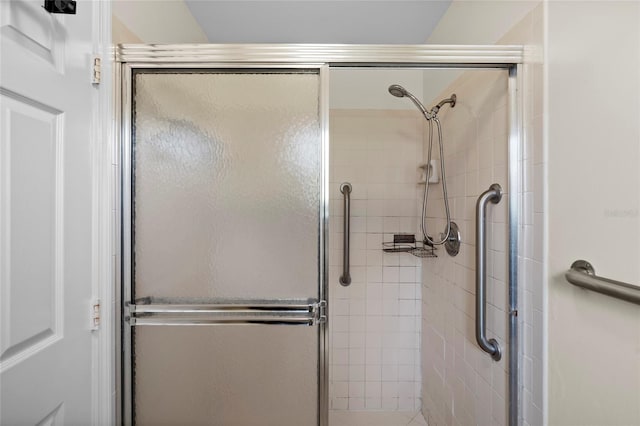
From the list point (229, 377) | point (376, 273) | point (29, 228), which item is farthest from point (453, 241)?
point (29, 228)

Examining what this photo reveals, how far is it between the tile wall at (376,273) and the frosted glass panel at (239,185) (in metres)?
1.05

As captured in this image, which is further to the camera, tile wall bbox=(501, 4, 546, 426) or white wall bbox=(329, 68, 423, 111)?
white wall bbox=(329, 68, 423, 111)

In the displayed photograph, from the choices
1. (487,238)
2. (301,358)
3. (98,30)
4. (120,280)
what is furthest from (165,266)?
(487,238)

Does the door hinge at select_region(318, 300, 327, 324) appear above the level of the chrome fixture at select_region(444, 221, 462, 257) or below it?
below

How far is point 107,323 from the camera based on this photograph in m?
1.10

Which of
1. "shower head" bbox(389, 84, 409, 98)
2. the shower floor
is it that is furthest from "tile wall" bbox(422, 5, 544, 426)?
"shower head" bbox(389, 84, 409, 98)

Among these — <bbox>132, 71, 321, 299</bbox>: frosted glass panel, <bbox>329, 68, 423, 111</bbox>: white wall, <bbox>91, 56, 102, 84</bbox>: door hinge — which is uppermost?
<bbox>329, 68, 423, 111</bbox>: white wall

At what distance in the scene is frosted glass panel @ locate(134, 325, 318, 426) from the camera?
1152mm

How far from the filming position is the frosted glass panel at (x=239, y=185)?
1142 millimetres

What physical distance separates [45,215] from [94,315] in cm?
38

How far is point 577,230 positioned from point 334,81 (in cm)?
173

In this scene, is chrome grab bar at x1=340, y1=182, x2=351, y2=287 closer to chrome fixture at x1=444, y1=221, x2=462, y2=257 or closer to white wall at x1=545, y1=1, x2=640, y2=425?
chrome fixture at x1=444, y1=221, x2=462, y2=257

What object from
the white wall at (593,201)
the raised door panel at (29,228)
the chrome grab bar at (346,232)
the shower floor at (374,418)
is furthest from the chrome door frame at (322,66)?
the shower floor at (374,418)

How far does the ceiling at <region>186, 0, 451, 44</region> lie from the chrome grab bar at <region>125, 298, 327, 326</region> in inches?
60.7
